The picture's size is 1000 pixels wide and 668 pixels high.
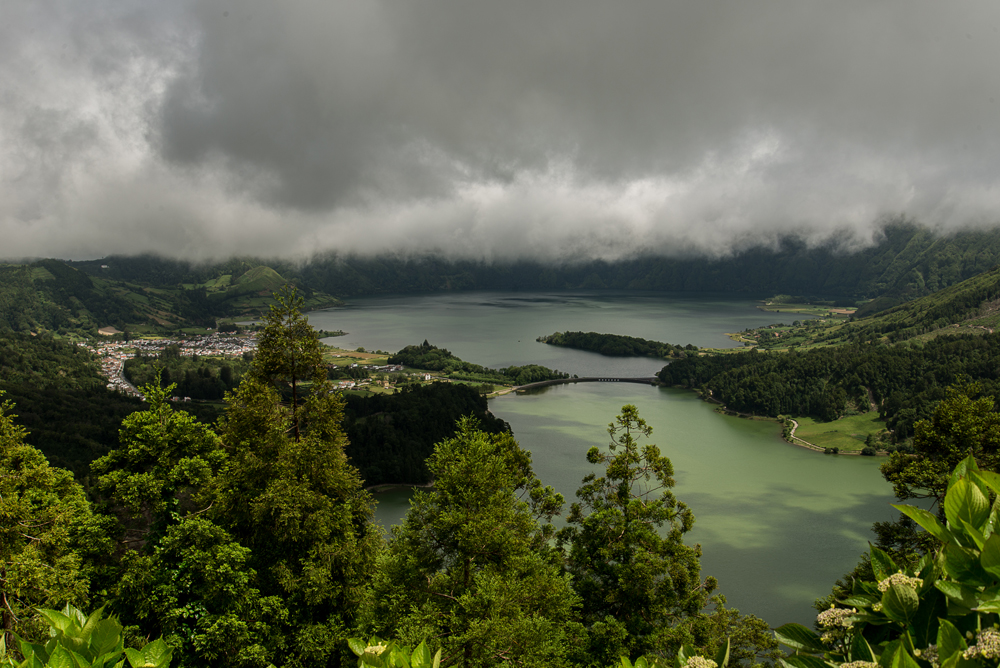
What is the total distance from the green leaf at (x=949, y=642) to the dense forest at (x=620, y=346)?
13694cm

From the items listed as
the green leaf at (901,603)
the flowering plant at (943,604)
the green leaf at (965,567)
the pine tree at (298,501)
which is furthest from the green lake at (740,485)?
the green leaf at (965,567)

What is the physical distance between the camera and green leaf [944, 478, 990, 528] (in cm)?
257

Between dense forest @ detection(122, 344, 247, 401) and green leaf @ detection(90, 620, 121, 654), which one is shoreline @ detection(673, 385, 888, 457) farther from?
dense forest @ detection(122, 344, 247, 401)

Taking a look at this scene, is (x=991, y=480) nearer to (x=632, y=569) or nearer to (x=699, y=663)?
(x=699, y=663)

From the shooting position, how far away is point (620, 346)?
141 metres

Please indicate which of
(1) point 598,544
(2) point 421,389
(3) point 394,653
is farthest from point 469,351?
(3) point 394,653

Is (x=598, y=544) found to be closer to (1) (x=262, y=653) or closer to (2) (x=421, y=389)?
(1) (x=262, y=653)

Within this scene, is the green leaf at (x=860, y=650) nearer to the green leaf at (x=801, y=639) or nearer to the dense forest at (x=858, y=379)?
the green leaf at (x=801, y=639)

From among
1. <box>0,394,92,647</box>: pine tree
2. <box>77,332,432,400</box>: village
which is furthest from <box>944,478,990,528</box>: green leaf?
<box>77,332,432,400</box>: village

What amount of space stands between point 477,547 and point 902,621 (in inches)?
478

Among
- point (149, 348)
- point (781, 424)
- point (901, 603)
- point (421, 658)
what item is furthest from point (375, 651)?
point (149, 348)

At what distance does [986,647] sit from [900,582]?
A: 621 millimetres

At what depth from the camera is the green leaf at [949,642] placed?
226 centimetres

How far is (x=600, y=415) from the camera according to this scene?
82.7 meters
